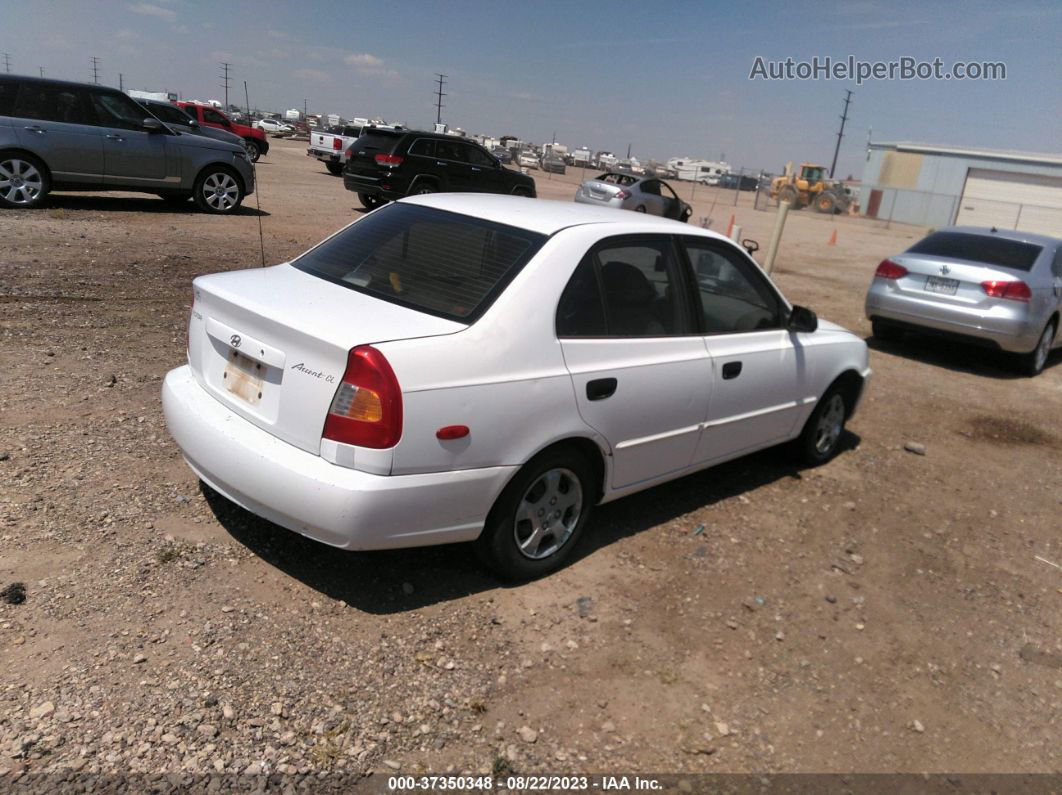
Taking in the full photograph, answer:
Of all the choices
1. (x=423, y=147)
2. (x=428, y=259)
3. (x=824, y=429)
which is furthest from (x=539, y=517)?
(x=423, y=147)

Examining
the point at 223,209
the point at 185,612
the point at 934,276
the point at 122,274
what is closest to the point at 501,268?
the point at 185,612

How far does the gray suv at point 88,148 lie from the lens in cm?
1138

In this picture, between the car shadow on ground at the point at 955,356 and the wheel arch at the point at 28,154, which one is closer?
the car shadow on ground at the point at 955,356

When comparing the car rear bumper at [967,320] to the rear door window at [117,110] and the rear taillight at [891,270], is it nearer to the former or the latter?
the rear taillight at [891,270]

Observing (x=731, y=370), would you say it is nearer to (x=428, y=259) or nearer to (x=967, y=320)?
(x=428, y=259)

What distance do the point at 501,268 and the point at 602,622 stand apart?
64.6 inches

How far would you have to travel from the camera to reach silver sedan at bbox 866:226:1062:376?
8758mm

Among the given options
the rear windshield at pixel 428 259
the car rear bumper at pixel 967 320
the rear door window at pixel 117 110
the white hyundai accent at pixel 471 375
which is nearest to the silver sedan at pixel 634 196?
the rear door window at pixel 117 110

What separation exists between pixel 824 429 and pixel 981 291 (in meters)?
4.34

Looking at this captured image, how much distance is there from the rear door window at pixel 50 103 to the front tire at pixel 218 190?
1846mm

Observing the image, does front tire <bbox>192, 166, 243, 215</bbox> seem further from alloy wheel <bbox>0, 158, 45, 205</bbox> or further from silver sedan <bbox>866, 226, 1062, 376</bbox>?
silver sedan <bbox>866, 226, 1062, 376</bbox>

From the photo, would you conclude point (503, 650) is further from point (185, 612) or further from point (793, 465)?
point (793, 465)

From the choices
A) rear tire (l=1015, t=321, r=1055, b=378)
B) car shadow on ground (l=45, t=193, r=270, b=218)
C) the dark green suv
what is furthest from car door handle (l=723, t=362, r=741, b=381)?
the dark green suv

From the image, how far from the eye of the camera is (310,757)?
Answer: 268cm
